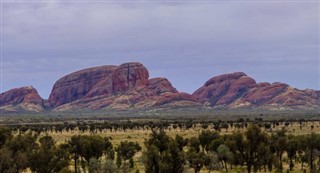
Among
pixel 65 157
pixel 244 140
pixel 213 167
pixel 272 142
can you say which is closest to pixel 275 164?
pixel 272 142

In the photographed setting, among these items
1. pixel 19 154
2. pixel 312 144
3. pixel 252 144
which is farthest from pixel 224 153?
pixel 19 154

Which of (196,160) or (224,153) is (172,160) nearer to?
(196,160)

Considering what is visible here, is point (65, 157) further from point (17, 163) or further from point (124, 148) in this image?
point (124, 148)

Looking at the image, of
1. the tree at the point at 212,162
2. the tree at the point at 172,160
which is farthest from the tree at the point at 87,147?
the tree at the point at 172,160

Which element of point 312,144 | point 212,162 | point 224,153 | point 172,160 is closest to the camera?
point 172,160

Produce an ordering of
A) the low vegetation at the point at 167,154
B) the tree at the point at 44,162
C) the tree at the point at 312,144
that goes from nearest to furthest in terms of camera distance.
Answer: the low vegetation at the point at 167,154 → the tree at the point at 44,162 → the tree at the point at 312,144

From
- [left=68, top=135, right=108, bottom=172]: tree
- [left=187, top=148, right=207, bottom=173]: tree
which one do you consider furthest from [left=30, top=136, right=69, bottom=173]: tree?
[left=187, top=148, right=207, bottom=173]: tree

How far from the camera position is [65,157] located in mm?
52219

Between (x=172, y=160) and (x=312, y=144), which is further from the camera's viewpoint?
(x=312, y=144)

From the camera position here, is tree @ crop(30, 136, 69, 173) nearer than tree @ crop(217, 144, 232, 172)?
Yes

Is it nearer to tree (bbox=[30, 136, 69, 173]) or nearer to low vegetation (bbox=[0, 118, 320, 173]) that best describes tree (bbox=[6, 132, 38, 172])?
low vegetation (bbox=[0, 118, 320, 173])

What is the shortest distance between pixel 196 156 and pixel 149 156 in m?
13.4

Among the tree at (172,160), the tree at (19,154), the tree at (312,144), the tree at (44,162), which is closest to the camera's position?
the tree at (172,160)

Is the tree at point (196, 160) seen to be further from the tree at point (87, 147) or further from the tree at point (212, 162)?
the tree at point (87, 147)
